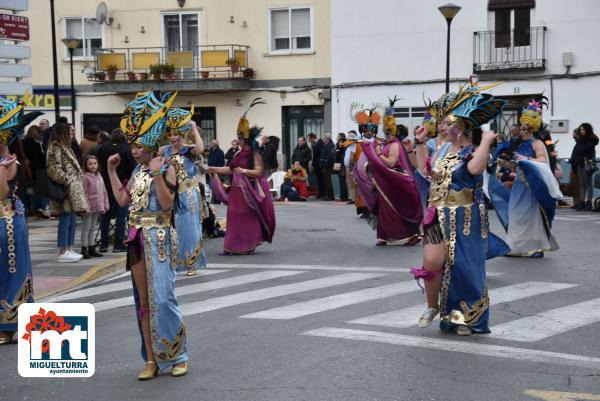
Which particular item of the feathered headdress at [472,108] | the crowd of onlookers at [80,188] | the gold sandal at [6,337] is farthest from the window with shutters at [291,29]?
the gold sandal at [6,337]

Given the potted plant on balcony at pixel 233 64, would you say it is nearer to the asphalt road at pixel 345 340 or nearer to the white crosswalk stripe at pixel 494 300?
the asphalt road at pixel 345 340

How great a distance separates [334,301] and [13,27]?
29.2 ft

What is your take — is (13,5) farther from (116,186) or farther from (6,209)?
Result: (116,186)

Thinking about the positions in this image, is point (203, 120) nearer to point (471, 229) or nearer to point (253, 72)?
point (253, 72)

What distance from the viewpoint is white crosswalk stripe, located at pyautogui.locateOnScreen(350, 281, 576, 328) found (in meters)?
9.23

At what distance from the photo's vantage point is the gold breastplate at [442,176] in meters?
8.53

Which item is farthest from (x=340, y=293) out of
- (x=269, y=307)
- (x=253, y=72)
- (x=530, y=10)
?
(x=253, y=72)

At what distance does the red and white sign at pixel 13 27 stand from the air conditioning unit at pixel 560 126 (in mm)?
17394

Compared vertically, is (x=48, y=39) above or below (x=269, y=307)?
above

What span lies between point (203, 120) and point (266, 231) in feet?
65.9

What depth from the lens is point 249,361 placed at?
780 cm

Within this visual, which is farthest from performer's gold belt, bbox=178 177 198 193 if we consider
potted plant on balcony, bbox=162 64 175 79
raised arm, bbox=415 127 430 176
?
potted plant on balcony, bbox=162 64 175 79

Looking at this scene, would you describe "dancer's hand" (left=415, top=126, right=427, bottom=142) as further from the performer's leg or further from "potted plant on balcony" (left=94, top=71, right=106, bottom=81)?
"potted plant on balcony" (left=94, top=71, right=106, bottom=81)

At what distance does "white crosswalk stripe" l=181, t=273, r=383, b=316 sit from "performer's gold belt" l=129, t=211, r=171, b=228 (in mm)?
2814
